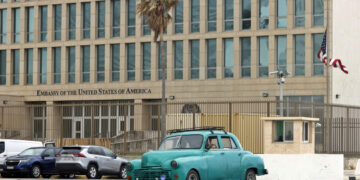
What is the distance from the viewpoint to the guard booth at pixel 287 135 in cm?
2569

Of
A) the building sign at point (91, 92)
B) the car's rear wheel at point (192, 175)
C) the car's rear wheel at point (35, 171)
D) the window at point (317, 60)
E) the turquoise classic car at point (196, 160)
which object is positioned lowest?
the car's rear wheel at point (35, 171)

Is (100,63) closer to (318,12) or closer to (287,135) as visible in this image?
(318,12)

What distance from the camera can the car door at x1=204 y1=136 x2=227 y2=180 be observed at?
19.1 metres

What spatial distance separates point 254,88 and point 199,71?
4.65m

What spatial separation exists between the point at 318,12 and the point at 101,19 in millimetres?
18021

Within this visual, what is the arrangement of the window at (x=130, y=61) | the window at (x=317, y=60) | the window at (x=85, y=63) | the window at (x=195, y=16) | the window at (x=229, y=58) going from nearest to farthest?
the window at (x=317, y=60) < the window at (x=229, y=58) < the window at (x=195, y=16) < the window at (x=130, y=61) < the window at (x=85, y=63)

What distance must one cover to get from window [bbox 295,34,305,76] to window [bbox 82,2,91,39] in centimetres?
1773

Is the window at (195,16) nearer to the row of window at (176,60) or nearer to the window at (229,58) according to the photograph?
the row of window at (176,60)

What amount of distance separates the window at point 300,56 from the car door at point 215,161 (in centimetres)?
3416

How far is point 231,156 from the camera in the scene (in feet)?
65.7

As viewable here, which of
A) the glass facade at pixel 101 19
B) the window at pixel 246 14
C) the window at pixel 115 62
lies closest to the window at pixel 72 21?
the glass facade at pixel 101 19

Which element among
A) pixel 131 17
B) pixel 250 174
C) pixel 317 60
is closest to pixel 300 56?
pixel 317 60

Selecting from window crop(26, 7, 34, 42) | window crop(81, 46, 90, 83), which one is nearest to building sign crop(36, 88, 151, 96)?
window crop(81, 46, 90, 83)

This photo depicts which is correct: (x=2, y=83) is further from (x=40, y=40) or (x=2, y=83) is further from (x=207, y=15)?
(x=207, y=15)
